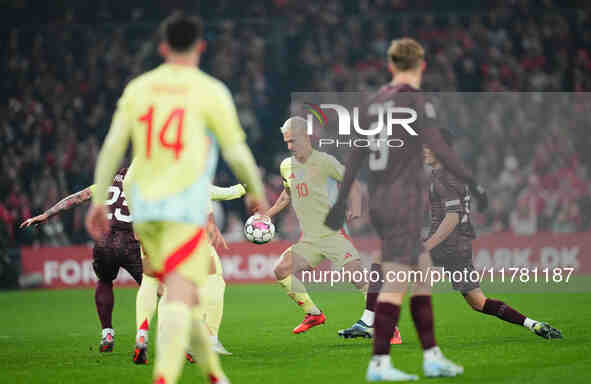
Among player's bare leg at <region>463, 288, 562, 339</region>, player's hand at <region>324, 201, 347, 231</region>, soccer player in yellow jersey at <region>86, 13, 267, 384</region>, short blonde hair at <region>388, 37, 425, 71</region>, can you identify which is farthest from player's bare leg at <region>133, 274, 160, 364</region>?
short blonde hair at <region>388, 37, 425, 71</region>

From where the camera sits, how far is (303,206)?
460 inches

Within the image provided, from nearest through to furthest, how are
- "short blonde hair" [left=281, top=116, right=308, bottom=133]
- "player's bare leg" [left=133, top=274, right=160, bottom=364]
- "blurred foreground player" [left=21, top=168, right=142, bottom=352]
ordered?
"player's bare leg" [left=133, top=274, right=160, bottom=364] < "blurred foreground player" [left=21, top=168, right=142, bottom=352] < "short blonde hair" [left=281, top=116, right=308, bottom=133]

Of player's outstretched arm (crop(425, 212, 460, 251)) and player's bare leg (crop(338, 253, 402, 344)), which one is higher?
player's outstretched arm (crop(425, 212, 460, 251))

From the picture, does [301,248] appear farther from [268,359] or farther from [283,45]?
[283,45]

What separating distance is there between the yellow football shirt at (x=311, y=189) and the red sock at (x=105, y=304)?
240 centimetres

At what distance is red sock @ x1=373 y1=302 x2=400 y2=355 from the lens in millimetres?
7227

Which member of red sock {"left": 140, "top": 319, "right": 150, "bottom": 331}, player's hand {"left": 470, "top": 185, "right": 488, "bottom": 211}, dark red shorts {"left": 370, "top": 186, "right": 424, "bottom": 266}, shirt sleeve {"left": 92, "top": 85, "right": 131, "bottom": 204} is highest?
shirt sleeve {"left": 92, "top": 85, "right": 131, "bottom": 204}

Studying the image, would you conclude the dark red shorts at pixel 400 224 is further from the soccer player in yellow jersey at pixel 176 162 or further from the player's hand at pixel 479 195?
the soccer player in yellow jersey at pixel 176 162

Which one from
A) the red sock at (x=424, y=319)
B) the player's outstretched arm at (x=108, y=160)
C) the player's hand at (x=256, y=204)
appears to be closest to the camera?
the player's outstretched arm at (x=108, y=160)

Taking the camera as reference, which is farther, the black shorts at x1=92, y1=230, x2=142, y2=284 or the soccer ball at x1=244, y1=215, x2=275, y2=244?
the soccer ball at x1=244, y1=215, x2=275, y2=244

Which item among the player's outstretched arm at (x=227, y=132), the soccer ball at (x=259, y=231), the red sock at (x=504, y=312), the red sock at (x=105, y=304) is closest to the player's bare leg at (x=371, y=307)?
the red sock at (x=504, y=312)

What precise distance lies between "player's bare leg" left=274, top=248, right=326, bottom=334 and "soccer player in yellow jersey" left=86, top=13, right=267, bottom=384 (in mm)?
5529

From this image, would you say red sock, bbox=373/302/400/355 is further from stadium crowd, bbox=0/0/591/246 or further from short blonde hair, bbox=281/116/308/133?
stadium crowd, bbox=0/0/591/246

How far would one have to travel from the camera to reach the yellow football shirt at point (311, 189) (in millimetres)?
11500
